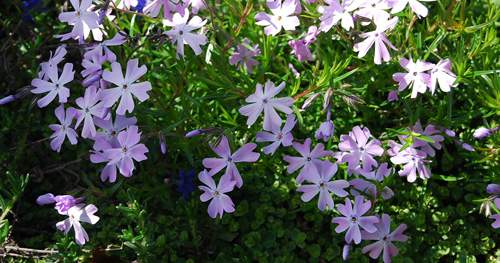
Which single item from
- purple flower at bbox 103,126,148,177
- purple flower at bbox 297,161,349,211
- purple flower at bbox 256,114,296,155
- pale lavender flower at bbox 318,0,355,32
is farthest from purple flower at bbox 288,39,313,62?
purple flower at bbox 103,126,148,177

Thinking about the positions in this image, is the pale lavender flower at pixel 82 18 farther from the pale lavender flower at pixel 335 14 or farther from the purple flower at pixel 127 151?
the pale lavender flower at pixel 335 14

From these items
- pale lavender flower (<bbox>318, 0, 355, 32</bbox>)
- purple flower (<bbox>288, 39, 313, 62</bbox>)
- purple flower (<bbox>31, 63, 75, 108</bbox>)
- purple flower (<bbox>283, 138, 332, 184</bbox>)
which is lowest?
purple flower (<bbox>283, 138, 332, 184</bbox>)

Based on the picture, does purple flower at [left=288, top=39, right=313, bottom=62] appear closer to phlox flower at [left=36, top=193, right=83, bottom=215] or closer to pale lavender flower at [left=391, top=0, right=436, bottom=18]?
pale lavender flower at [left=391, top=0, right=436, bottom=18]

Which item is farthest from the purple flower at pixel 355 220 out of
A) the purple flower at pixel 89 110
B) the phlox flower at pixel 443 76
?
the purple flower at pixel 89 110

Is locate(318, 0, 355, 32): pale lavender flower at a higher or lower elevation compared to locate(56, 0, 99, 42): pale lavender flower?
lower

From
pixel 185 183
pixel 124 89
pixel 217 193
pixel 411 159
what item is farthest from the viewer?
pixel 185 183

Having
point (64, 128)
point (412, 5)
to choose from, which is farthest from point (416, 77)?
point (64, 128)

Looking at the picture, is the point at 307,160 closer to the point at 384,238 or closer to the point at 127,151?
the point at 384,238
